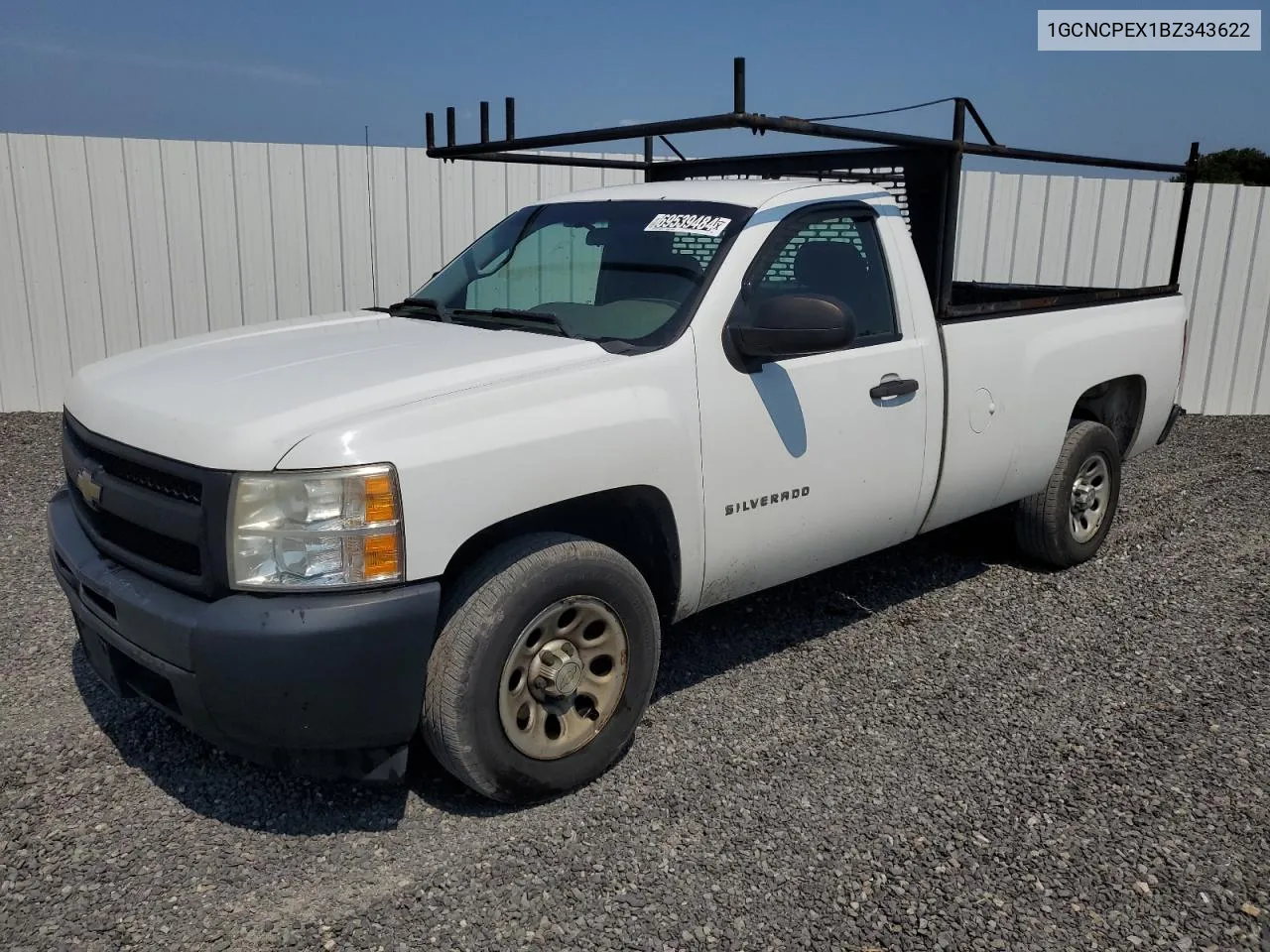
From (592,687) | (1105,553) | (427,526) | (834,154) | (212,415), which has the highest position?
(834,154)

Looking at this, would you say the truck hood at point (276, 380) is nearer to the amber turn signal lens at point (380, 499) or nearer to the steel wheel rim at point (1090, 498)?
the amber turn signal lens at point (380, 499)

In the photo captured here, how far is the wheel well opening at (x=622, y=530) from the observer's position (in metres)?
3.12

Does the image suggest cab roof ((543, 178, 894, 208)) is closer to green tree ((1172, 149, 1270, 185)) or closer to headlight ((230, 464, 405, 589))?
headlight ((230, 464, 405, 589))

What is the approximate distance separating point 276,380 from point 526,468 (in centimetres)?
80

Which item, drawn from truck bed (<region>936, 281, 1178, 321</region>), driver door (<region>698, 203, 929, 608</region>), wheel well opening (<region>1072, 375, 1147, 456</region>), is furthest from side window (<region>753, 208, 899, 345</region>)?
wheel well opening (<region>1072, 375, 1147, 456</region>)

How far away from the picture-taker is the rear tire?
5.22m

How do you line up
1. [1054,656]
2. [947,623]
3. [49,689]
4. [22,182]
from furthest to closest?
[22,182] < [947,623] < [1054,656] < [49,689]

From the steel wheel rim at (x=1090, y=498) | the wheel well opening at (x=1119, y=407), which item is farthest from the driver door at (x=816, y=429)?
the wheel well opening at (x=1119, y=407)

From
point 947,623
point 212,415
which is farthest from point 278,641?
point 947,623

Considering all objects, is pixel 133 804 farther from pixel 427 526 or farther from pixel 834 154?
pixel 834 154

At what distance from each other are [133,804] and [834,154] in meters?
4.00

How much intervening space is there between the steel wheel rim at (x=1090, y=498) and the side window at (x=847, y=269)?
1.91 meters

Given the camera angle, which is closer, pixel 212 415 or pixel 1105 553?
pixel 212 415

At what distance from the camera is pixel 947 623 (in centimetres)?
475
